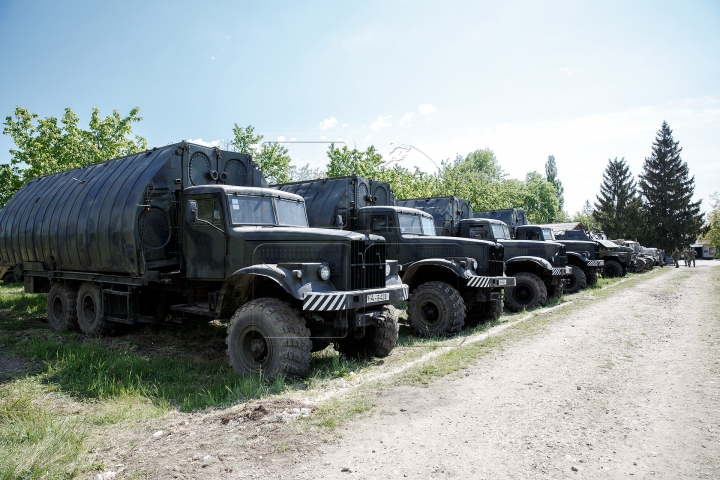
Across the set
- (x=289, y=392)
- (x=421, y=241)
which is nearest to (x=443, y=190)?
(x=421, y=241)

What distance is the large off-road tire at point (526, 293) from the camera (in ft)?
42.1

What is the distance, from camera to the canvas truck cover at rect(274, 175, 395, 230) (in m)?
11.2

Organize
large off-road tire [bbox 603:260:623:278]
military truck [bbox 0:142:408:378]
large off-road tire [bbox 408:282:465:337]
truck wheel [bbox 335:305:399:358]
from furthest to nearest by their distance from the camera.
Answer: large off-road tire [bbox 603:260:623:278]
large off-road tire [bbox 408:282:465:337]
truck wheel [bbox 335:305:399:358]
military truck [bbox 0:142:408:378]

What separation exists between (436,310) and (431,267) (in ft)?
3.25

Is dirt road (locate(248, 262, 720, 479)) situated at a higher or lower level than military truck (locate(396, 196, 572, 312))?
lower

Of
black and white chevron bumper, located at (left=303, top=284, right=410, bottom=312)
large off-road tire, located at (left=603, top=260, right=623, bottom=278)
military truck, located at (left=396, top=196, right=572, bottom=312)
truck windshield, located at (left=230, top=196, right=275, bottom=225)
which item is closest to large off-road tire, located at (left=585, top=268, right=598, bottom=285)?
military truck, located at (left=396, top=196, right=572, bottom=312)

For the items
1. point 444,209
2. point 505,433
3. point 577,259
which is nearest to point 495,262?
point 444,209

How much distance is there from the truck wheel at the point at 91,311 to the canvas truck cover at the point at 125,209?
44 centimetres

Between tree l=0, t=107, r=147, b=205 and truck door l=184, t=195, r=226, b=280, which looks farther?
tree l=0, t=107, r=147, b=205

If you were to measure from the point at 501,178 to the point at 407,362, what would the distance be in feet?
213

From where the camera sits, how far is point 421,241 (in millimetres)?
9984

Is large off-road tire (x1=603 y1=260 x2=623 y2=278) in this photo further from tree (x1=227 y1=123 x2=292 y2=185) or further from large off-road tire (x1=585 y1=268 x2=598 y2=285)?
tree (x1=227 y1=123 x2=292 y2=185)

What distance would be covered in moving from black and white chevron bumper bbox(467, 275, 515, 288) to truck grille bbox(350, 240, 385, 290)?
287 centimetres

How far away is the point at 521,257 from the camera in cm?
1319
